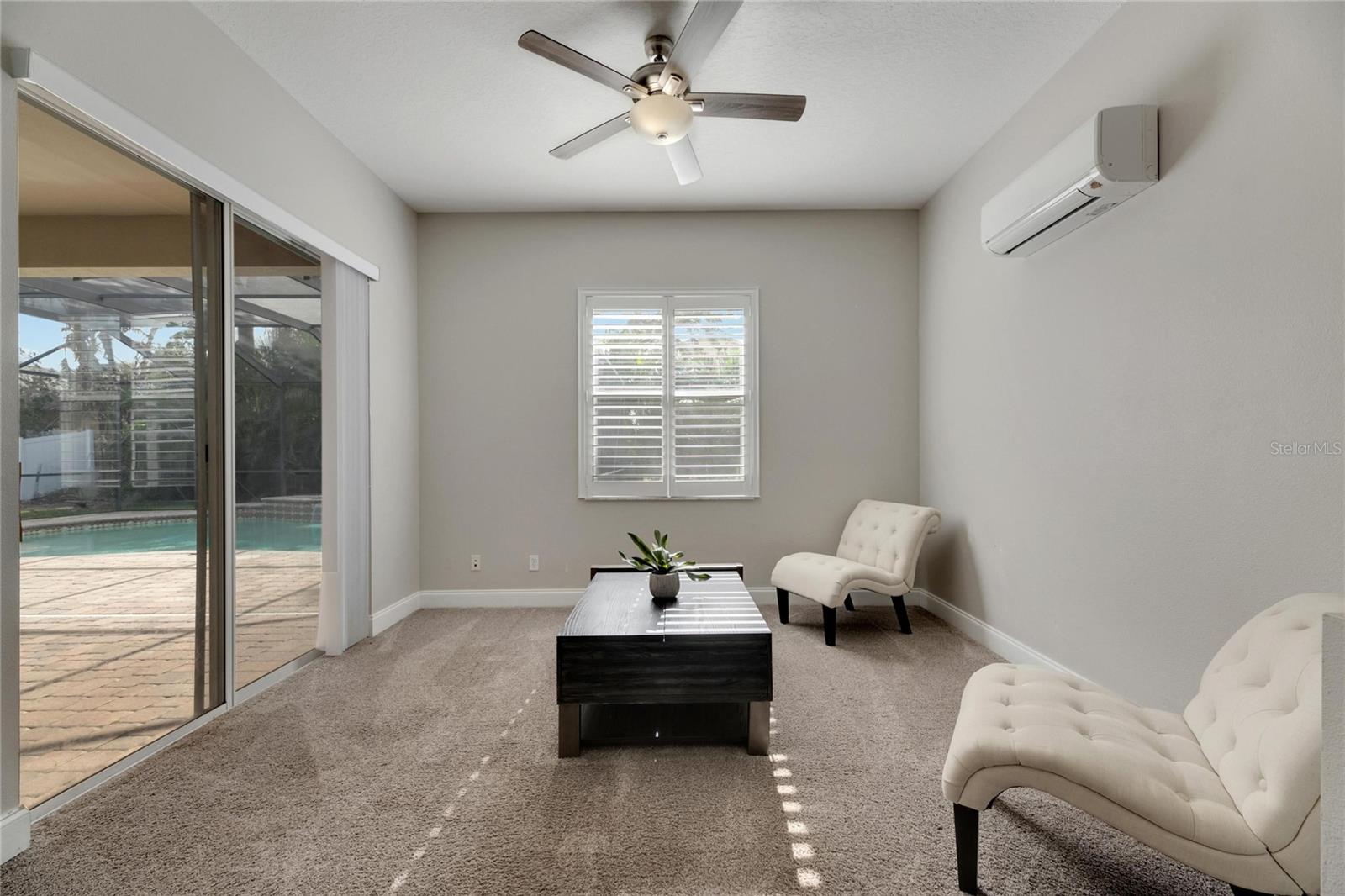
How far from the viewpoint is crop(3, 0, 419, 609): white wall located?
2.12 meters

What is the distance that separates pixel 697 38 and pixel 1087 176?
5.02 feet

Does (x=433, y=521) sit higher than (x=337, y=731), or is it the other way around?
(x=433, y=521)

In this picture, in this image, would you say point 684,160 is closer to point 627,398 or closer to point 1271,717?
point 627,398

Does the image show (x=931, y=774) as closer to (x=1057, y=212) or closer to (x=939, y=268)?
(x=1057, y=212)

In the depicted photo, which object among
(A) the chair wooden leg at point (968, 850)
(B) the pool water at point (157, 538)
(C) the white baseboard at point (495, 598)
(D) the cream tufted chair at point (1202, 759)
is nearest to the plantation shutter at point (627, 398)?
(C) the white baseboard at point (495, 598)

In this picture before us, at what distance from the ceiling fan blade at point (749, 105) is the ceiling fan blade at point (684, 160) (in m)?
0.24

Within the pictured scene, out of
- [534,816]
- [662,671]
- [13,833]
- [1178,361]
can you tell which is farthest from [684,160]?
[13,833]

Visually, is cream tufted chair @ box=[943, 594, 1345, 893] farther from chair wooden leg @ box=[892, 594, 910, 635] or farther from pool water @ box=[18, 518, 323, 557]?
pool water @ box=[18, 518, 323, 557]

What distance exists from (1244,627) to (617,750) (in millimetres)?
1964

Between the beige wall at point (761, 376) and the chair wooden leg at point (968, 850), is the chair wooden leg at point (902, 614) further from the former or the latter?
the chair wooden leg at point (968, 850)

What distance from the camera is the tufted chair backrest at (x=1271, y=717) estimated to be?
4.28 feet

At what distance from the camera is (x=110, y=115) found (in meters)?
2.14

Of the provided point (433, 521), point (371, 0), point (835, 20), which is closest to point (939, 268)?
point (835, 20)

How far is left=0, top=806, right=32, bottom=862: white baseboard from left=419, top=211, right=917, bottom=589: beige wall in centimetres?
288
